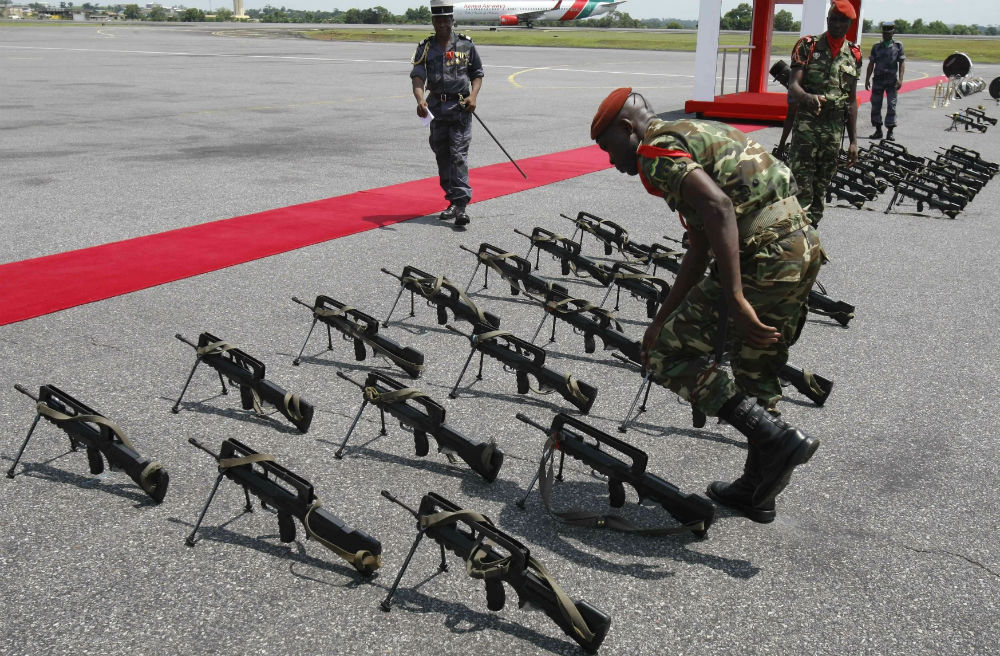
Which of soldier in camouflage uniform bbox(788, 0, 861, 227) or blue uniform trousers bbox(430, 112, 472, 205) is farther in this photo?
blue uniform trousers bbox(430, 112, 472, 205)

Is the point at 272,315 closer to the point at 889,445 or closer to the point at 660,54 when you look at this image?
the point at 889,445

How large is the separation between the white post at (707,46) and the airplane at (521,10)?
201 ft

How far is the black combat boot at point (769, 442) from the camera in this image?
3295mm

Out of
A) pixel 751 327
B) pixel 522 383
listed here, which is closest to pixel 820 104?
pixel 522 383

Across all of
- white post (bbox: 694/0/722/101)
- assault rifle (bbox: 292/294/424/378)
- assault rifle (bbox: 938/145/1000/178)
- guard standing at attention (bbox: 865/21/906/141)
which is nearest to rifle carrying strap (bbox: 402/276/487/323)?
assault rifle (bbox: 292/294/424/378)

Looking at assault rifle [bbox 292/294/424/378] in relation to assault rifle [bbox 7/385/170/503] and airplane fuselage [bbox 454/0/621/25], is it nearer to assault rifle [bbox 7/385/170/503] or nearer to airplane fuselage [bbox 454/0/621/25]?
assault rifle [bbox 7/385/170/503]

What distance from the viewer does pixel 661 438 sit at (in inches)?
175

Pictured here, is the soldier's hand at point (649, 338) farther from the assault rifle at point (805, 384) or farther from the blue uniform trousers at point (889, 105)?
the blue uniform trousers at point (889, 105)

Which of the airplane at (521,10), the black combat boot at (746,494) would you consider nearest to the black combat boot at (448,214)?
the black combat boot at (746,494)

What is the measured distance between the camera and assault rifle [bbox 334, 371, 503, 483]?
384 cm

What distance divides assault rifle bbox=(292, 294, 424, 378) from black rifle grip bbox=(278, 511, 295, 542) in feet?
5.58

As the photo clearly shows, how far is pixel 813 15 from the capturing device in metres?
17.8

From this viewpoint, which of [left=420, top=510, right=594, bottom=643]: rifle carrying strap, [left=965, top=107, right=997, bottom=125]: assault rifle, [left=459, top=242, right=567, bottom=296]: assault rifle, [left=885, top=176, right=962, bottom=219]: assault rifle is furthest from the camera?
[left=965, top=107, right=997, bottom=125]: assault rifle

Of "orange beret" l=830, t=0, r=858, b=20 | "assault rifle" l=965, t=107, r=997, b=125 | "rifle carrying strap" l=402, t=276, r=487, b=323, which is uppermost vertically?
"orange beret" l=830, t=0, r=858, b=20
